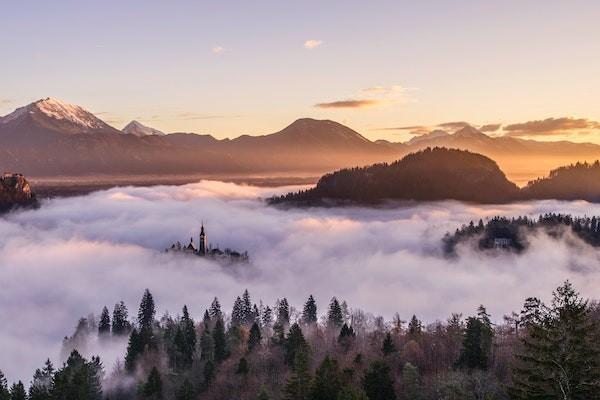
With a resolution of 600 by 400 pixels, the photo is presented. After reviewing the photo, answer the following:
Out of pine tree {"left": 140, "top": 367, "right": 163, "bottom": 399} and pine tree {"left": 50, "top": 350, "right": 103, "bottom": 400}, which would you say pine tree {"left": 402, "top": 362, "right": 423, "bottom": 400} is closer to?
pine tree {"left": 140, "top": 367, "right": 163, "bottom": 399}

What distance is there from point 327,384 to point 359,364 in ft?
101

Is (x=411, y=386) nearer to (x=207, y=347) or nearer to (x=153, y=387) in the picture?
(x=153, y=387)

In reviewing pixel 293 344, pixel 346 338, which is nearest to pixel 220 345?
pixel 293 344

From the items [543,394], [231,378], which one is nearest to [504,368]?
[231,378]

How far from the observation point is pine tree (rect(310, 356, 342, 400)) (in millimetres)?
80062

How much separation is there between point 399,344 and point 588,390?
93.4m

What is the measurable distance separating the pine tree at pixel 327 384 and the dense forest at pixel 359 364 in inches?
5.1

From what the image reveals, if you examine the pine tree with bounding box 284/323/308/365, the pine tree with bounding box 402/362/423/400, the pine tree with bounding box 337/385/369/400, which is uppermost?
the pine tree with bounding box 337/385/369/400

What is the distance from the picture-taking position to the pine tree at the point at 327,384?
8006 centimetres

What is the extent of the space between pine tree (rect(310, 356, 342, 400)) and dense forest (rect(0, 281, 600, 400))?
0.13 metres

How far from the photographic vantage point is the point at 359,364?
4333 inches

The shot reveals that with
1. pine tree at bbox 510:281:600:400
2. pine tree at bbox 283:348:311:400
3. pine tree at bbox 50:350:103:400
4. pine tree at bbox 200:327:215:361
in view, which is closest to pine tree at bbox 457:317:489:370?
pine tree at bbox 283:348:311:400

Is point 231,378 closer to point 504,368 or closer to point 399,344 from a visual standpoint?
point 399,344

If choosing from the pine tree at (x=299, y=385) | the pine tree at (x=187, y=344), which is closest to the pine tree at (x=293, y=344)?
the pine tree at (x=187, y=344)
